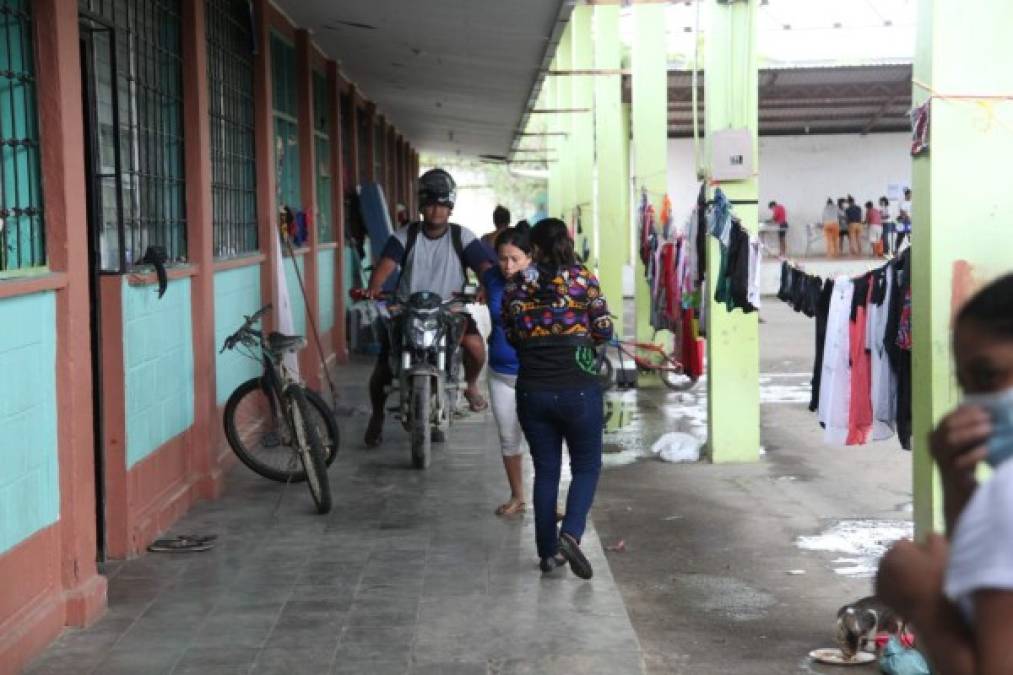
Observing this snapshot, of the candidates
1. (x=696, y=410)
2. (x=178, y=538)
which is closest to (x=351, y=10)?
(x=696, y=410)

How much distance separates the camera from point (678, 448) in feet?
35.1

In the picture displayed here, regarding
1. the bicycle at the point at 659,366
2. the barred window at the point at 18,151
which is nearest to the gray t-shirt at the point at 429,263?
the barred window at the point at 18,151

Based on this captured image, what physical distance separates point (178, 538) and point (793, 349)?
13291 mm

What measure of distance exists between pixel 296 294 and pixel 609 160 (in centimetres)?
497

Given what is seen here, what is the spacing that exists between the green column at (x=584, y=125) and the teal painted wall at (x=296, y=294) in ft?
26.6

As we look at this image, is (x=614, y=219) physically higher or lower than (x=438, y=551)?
higher

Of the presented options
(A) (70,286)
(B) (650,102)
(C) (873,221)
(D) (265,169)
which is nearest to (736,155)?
(D) (265,169)

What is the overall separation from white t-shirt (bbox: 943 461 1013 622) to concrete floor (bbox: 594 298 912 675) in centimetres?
361

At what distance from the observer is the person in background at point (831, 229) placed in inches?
1695

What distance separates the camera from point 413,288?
10.0 metres

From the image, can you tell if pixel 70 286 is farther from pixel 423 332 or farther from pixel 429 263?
pixel 429 263

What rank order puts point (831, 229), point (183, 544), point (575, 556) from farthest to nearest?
point (831, 229) < point (183, 544) < point (575, 556)

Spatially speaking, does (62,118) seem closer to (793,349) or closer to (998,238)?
(998,238)

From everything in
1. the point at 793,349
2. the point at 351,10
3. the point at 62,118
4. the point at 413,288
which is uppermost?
the point at 351,10
